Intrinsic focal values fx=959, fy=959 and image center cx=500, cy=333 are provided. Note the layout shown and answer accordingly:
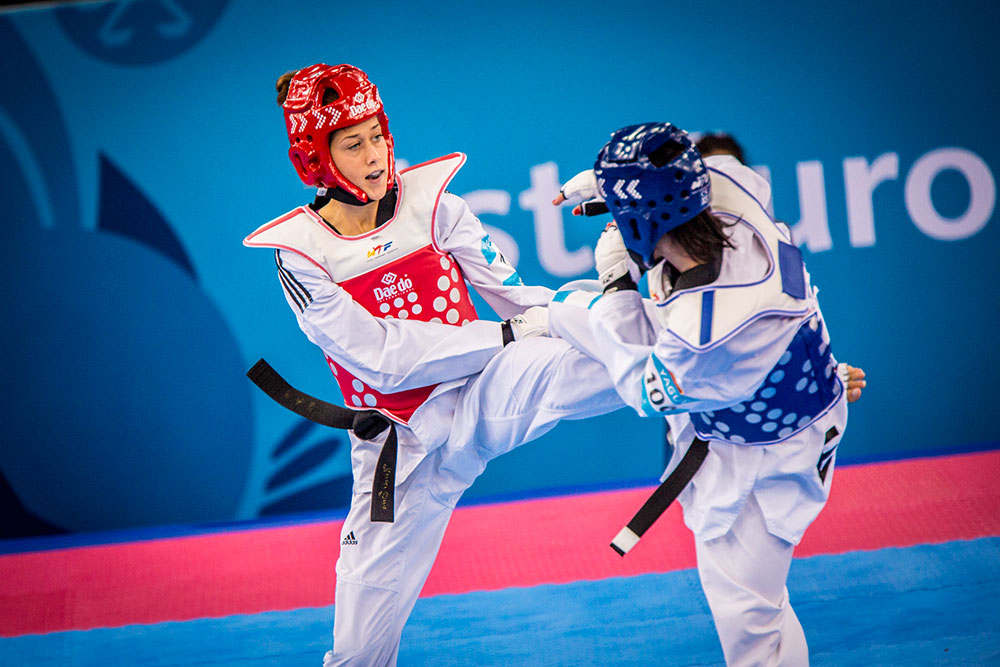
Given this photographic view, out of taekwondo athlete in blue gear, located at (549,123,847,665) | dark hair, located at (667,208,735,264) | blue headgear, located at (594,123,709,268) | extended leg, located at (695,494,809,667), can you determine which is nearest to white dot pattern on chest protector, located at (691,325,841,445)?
taekwondo athlete in blue gear, located at (549,123,847,665)

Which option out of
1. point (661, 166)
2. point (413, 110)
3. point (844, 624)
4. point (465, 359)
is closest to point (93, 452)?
point (413, 110)

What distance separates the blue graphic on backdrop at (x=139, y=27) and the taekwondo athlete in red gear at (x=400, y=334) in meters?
2.34

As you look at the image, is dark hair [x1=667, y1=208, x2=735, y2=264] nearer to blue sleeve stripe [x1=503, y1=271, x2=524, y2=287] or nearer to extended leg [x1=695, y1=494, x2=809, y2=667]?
extended leg [x1=695, y1=494, x2=809, y2=667]

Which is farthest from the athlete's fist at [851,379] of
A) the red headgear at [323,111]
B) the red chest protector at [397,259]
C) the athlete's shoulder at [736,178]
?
the red headgear at [323,111]

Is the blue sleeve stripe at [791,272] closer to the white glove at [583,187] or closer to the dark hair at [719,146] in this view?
the dark hair at [719,146]

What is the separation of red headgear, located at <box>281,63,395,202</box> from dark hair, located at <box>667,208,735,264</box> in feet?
3.37

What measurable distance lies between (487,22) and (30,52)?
2.28 m

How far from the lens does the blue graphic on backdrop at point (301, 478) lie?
517 cm

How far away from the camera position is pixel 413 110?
15.9 feet

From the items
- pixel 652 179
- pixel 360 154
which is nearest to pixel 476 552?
pixel 360 154

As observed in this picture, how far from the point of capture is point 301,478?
5.24 m

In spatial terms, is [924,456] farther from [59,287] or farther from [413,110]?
[59,287]

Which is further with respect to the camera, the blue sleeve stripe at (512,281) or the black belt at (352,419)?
the blue sleeve stripe at (512,281)

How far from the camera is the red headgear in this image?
268 cm
